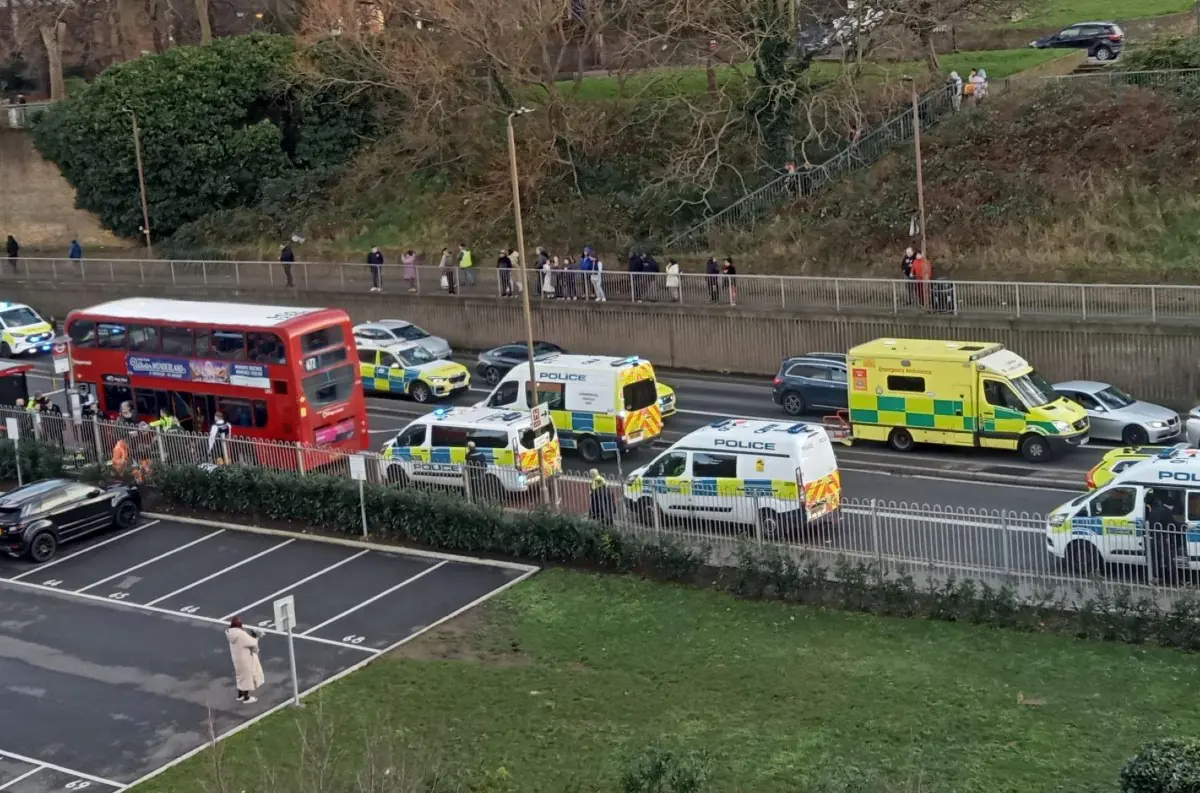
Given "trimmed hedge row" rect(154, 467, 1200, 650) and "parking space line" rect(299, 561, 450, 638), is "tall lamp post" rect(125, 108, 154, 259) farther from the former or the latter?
"parking space line" rect(299, 561, 450, 638)

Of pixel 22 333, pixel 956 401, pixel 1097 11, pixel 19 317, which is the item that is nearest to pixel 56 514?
pixel 956 401

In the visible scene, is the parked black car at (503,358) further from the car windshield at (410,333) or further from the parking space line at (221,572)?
the parking space line at (221,572)

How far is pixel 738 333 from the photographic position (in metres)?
37.5

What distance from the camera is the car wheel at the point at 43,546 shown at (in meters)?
26.1

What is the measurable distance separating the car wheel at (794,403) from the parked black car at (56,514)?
13.8 metres

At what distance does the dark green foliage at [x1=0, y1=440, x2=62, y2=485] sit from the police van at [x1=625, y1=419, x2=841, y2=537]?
1261 cm

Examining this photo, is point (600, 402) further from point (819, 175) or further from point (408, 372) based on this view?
point (819, 175)

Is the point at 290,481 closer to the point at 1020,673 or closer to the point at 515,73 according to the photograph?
the point at 1020,673

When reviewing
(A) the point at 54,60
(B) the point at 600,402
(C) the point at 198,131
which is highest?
(A) the point at 54,60

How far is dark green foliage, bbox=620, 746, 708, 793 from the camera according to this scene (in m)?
13.1

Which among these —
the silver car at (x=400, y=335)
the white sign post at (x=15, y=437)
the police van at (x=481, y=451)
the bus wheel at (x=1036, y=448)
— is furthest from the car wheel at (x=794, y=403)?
the white sign post at (x=15, y=437)

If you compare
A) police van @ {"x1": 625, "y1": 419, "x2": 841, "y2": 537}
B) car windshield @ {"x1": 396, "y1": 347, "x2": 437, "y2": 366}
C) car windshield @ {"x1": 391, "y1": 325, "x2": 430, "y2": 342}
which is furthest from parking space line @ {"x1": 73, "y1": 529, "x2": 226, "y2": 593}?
car windshield @ {"x1": 391, "y1": 325, "x2": 430, "y2": 342}

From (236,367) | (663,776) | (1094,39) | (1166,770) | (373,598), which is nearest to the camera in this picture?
(1166,770)

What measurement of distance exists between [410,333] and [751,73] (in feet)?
55.9
